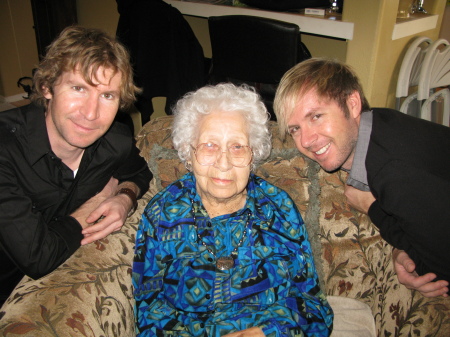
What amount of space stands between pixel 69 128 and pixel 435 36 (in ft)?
10.5

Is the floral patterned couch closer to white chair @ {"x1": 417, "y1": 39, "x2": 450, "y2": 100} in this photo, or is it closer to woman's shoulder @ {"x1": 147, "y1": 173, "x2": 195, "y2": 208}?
woman's shoulder @ {"x1": 147, "y1": 173, "x2": 195, "y2": 208}

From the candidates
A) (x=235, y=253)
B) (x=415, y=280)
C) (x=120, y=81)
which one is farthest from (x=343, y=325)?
(x=120, y=81)

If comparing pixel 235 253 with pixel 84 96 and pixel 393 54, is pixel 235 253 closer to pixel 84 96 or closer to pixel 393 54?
pixel 84 96

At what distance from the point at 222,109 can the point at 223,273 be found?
66 centimetres

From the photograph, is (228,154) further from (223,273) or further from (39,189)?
(39,189)

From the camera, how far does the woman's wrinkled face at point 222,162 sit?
1410 mm

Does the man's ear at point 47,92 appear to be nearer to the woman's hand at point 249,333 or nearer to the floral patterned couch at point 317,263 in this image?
the floral patterned couch at point 317,263

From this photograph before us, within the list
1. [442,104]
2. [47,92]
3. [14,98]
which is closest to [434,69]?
[442,104]

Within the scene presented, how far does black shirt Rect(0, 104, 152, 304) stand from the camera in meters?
1.23

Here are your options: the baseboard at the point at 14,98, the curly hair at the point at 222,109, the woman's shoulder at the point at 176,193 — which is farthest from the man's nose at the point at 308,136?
the baseboard at the point at 14,98

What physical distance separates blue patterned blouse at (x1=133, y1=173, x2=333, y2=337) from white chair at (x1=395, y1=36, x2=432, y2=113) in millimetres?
1734

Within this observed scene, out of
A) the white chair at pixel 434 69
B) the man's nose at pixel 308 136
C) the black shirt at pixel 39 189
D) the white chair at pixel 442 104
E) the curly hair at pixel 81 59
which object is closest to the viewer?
the black shirt at pixel 39 189

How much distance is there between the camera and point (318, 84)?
1.45 metres

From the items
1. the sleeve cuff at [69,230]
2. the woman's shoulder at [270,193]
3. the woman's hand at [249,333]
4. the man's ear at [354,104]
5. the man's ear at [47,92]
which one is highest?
the man's ear at [47,92]
